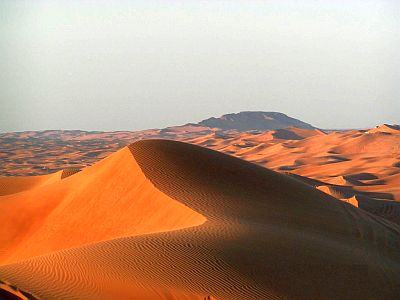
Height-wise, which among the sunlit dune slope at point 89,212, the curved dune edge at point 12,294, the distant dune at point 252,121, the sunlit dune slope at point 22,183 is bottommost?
the distant dune at point 252,121

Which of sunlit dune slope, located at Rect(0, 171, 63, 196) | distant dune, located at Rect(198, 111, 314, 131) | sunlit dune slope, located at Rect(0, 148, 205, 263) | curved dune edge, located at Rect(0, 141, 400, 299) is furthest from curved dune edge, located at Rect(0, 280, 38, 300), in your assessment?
distant dune, located at Rect(198, 111, 314, 131)

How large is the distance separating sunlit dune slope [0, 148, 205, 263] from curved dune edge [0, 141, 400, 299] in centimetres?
70

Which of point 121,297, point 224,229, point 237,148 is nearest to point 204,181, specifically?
point 224,229

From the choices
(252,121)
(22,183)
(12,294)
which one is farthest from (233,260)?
(252,121)

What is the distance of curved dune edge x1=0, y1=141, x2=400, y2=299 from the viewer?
8.96 m

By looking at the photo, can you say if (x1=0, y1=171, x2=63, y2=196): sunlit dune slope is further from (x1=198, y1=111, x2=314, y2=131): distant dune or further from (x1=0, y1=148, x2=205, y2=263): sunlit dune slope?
(x1=198, y1=111, x2=314, y2=131): distant dune

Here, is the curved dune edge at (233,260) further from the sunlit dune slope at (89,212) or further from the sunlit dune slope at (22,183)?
the sunlit dune slope at (22,183)

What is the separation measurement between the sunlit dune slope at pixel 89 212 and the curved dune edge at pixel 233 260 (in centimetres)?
70

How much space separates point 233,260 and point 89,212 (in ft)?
29.0

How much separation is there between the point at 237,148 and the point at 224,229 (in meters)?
62.8

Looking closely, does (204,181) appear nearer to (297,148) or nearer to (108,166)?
(108,166)

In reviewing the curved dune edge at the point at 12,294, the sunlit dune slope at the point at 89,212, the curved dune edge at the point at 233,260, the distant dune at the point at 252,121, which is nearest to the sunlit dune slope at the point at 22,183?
the sunlit dune slope at the point at 89,212

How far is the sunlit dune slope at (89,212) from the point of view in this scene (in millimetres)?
15367

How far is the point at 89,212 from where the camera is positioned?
1816 cm
